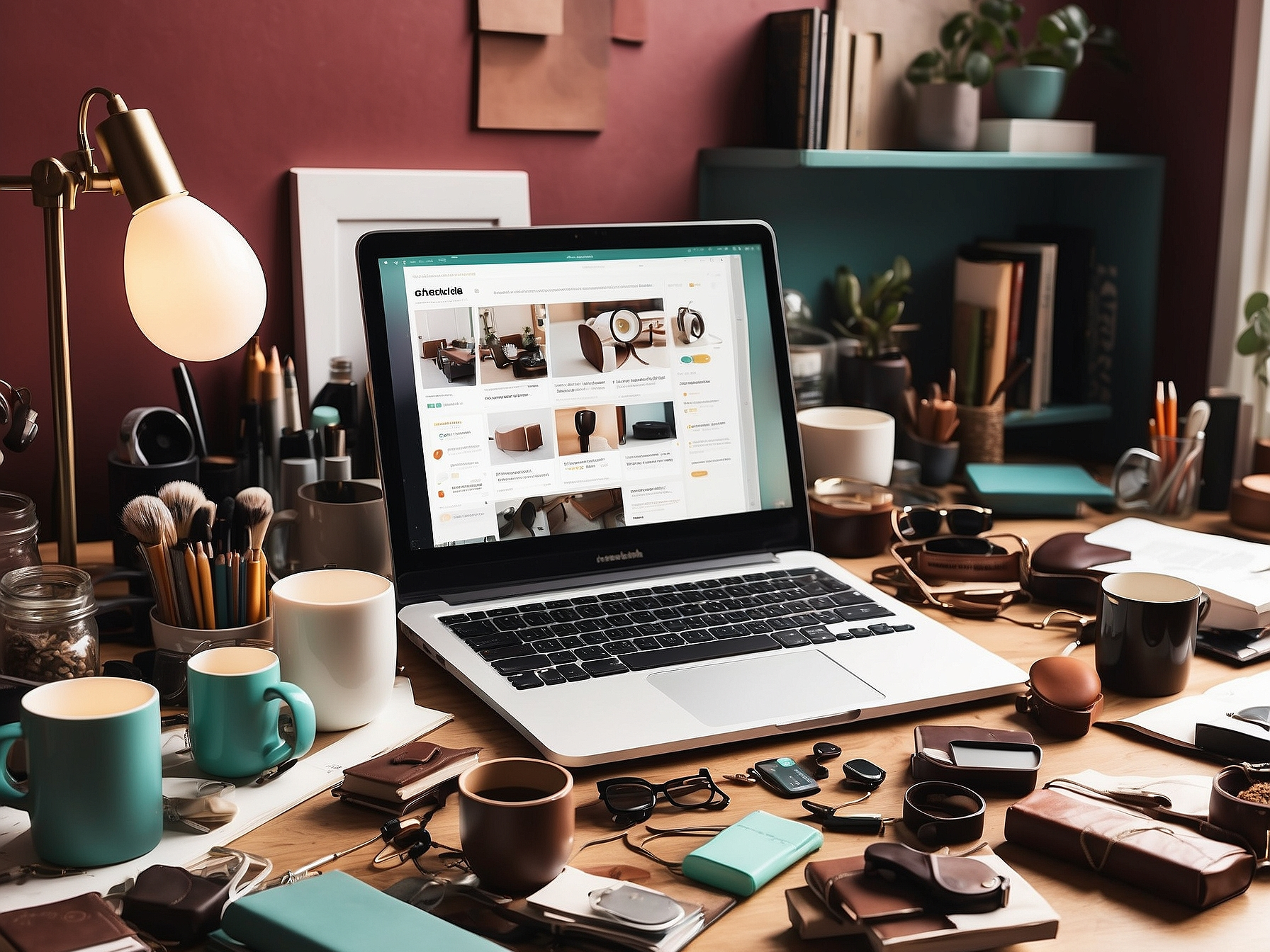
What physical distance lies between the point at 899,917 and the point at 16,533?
82 cm

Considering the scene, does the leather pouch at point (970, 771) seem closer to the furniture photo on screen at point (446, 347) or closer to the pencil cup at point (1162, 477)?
the furniture photo on screen at point (446, 347)

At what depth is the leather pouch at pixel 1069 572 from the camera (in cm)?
128

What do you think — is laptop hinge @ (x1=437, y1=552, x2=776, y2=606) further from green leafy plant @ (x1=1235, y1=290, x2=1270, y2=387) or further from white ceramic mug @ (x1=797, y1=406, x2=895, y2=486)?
green leafy plant @ (x1=1235, y1=290, x2=1270, y2=387)

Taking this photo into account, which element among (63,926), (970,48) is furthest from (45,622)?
(970,48)

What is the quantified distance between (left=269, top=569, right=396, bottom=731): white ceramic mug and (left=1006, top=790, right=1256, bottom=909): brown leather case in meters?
0.48

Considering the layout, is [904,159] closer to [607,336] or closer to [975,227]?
[975,227]

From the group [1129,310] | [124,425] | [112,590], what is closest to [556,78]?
[124,425]

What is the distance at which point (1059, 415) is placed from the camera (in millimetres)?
1850

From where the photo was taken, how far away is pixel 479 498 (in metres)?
1.17

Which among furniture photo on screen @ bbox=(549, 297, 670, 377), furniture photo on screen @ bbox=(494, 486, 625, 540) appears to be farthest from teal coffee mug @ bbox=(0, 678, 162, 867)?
furniture photo on screen @ bbox=(549, 297, 670, 377)

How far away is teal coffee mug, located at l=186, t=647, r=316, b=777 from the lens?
85 cm

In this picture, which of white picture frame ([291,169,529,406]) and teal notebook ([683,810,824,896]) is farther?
white picture frame ([291,169,529,406])

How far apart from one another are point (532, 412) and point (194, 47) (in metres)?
0.56

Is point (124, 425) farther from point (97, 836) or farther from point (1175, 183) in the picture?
point (1175, 183)
